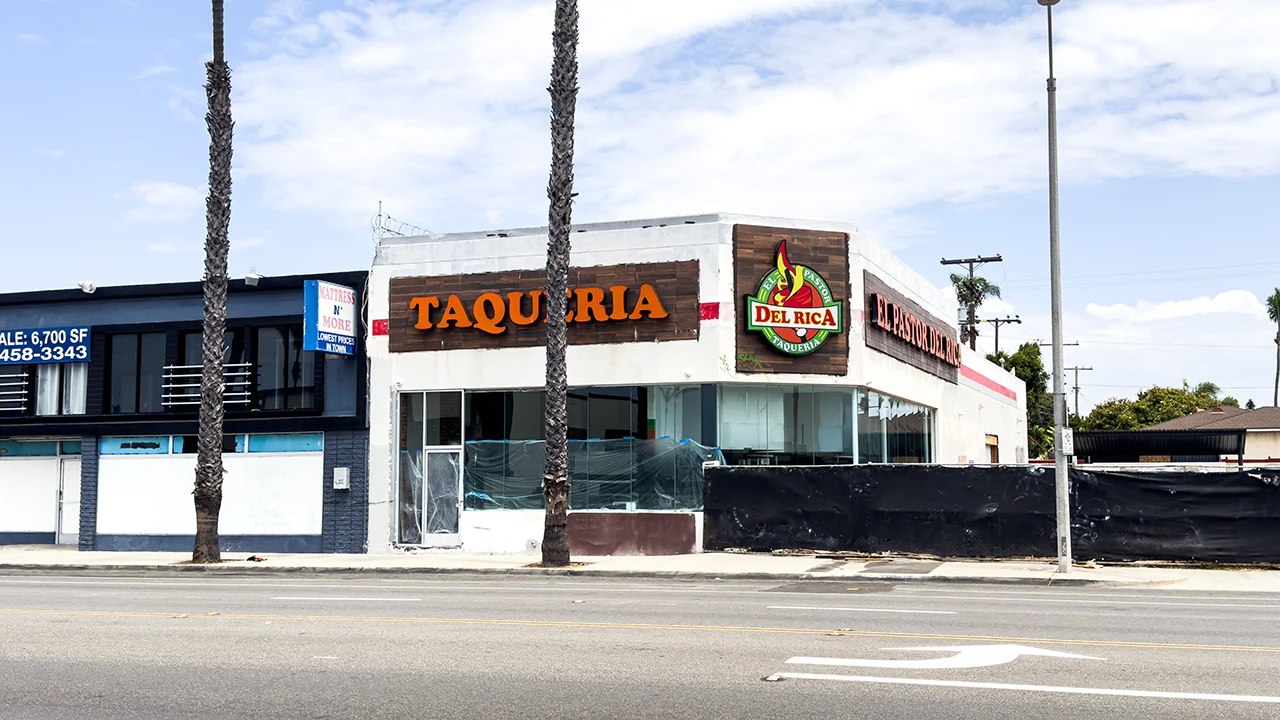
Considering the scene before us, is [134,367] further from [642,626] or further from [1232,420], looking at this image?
[1232,420]

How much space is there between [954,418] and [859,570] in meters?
19.3

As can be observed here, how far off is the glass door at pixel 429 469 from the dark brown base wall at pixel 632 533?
3169 millimetres

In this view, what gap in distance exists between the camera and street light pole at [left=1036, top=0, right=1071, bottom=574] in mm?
21359

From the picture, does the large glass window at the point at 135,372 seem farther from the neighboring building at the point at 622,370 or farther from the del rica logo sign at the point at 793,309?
the del rica logo sign at the point at 793,309

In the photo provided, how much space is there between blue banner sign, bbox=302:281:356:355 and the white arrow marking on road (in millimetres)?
19273

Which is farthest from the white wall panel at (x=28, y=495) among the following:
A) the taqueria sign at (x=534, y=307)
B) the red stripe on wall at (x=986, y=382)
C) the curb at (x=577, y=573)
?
the red stripe on wall at (x=986, y=382)

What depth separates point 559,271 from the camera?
24.8 meters

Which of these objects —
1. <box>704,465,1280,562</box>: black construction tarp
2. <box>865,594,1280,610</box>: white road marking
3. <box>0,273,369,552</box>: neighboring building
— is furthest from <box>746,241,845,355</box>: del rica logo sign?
<box>865,594,1280,610</box>: white road marking

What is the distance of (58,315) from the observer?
105 feet

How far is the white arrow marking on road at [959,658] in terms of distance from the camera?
1061 centimetres

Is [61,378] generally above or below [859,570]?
above

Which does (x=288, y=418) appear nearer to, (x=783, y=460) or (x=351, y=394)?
(x=351, y=394)

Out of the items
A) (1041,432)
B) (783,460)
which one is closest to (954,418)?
(783,460)

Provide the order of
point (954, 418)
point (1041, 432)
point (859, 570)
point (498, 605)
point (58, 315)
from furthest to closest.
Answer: point (1041, 432) < point (954, 418) < point (58, 315) < point (859, 570) < point (498, 605)
